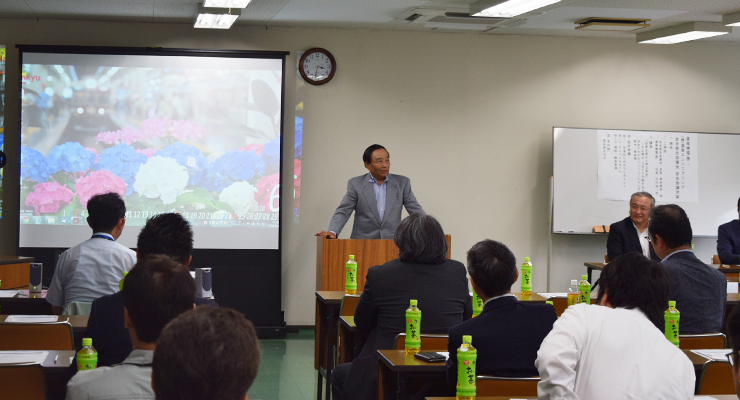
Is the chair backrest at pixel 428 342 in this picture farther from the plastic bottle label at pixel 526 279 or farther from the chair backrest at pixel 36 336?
the plastic bottle label at pixel 526 279

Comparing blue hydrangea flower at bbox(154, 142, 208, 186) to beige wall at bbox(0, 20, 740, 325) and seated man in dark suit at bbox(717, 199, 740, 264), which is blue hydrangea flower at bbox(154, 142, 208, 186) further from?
seated man in dark suit at bbox(717, 199, 740, 264)

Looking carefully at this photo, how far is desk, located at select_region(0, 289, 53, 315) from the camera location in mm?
4051

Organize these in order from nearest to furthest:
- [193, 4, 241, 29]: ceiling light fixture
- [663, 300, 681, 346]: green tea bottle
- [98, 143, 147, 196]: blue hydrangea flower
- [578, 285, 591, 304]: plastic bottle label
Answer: [663, 300, 681, 346]: green tea bottle < [578, 285, 591, 304]: plastic bottle label < [193, 4, 241, 29]: ceiling light fixture < [98, 143, 147, 196]: blue hydrangea flower

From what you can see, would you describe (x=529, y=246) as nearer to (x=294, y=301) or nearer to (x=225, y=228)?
(x=294, y=301)

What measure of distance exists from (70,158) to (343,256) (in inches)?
118

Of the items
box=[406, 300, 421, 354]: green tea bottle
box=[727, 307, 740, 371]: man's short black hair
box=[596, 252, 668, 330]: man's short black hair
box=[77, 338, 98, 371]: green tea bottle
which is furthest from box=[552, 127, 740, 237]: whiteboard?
box=[727, 307, 740, 371]: man's short black hair

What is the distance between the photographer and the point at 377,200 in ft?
20.3

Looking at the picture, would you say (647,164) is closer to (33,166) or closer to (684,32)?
(684,32)

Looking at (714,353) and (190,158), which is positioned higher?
(190,158)

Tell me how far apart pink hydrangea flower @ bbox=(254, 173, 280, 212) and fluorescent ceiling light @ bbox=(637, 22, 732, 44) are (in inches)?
156

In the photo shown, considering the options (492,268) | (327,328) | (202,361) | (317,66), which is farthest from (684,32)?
(202,361)

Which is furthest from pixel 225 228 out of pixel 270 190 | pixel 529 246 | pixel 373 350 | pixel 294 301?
pixel 373 350

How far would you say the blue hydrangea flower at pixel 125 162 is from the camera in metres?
6.55

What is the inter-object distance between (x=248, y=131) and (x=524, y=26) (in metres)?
2.95
